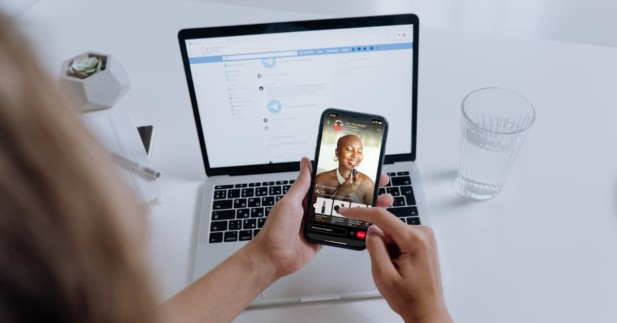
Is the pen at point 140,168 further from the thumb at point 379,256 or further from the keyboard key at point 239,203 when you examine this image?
the thumb at point 379,256

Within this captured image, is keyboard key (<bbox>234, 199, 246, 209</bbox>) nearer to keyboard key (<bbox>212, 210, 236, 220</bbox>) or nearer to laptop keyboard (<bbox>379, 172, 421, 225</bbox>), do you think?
keyboard key (<bbox>212, 210, 236, 220</bbox>)

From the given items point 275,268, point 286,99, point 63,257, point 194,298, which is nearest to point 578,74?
point 286,99

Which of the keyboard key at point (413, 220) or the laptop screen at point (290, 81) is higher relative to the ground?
the laptop screen at point (290, 81)

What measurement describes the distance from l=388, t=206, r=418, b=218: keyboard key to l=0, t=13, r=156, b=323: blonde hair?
1.84 feet

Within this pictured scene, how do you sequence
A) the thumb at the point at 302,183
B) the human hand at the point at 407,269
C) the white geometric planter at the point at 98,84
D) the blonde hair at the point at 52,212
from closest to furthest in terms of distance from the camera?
1. the blonde hair at the point at 52,212
2. the human hand at the point at 407,269
3. the thumb at the point at 302,183
4. the white geometric planter at the point at 98,84

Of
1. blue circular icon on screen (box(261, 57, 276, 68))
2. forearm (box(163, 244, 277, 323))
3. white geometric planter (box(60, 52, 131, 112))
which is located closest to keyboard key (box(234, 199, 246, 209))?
forearm (box(163, 244, 277, 323))

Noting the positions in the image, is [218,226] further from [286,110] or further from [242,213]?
[286,110]

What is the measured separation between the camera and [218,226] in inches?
32.0

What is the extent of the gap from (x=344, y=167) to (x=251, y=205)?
16 centimetres

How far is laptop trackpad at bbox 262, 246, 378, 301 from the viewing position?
0.73m

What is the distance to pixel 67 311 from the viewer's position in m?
0.27

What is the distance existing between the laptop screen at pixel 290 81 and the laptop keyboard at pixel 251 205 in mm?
40

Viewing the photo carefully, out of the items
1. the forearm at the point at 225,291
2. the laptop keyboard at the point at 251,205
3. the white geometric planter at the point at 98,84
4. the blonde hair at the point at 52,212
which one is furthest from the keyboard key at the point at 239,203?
the blonde hair at the point at 52,212

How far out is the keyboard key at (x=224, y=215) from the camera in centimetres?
82
